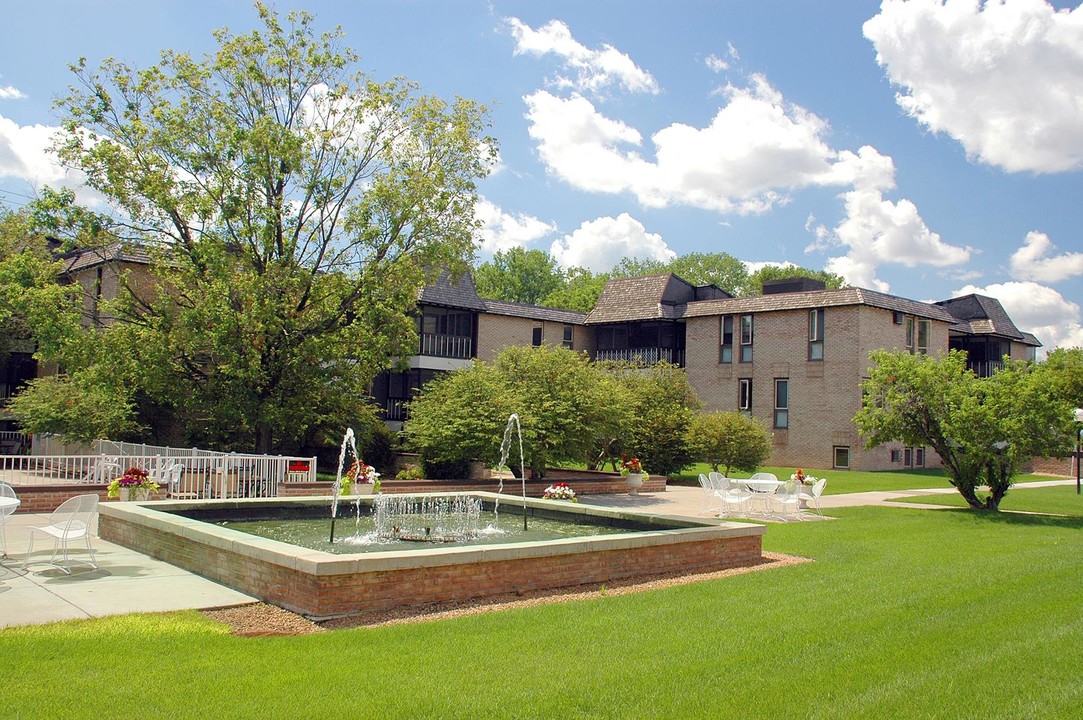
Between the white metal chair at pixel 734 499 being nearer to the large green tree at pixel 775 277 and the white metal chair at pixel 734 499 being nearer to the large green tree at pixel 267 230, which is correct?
the large green tree at pixel 267 230

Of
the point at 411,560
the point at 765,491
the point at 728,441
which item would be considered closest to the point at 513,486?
the point at 765,491

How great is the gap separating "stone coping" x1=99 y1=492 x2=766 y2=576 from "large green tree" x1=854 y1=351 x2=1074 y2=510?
940cm

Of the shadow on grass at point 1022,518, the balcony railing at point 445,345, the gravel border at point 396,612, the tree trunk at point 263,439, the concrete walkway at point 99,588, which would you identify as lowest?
the gravel border at point 396,612

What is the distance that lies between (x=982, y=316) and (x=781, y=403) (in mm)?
16786

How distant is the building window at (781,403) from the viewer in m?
40.5

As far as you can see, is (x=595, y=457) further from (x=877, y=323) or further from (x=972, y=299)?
(x=972, y=299)

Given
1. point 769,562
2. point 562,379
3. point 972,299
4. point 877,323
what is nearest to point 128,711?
point 769,562

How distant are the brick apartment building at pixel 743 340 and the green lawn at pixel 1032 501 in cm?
956

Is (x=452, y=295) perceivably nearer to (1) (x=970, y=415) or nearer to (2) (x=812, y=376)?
(2) (x=812, y=376)

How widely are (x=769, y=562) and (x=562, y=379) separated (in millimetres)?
12285

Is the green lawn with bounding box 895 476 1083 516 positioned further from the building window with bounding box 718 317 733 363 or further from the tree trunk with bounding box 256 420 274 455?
the tree trunk with bounding box 256 420 274 455

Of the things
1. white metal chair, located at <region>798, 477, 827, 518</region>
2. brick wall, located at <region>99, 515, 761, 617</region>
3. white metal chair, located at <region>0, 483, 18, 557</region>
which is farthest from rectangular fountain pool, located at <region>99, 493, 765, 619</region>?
white metal chair, located at <region>798, 477, 827, 518</region>

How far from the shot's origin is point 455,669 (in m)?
6.46

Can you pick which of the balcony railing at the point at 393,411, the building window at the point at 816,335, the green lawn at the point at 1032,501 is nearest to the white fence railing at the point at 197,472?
the balcony railing at the point at 393,411
